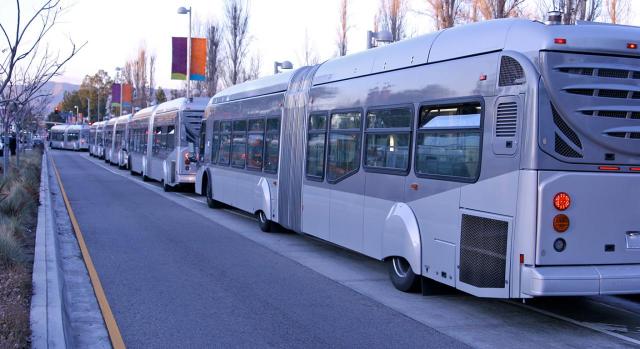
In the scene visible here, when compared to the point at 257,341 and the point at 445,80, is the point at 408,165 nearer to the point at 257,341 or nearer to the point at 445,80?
the point at 445,80

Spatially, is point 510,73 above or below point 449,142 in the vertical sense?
above

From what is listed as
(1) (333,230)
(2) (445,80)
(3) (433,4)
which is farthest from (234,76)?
(2) (445,80)

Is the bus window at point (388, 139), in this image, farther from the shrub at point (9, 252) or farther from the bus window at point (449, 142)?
the shrub at point (9, 252)

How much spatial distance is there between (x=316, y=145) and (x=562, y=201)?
601 cm

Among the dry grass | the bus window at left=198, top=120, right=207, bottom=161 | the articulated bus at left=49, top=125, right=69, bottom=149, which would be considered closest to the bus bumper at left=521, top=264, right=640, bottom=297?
the dry grass

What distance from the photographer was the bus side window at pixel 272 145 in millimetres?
14344

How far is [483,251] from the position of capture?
7.44 m

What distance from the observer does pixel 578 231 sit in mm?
6988

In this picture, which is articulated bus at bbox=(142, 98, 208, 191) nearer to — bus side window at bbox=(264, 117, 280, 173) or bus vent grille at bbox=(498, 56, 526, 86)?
bus side window at bbox=(264, 117, 280, 173)

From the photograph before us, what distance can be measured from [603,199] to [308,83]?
22.7 ft

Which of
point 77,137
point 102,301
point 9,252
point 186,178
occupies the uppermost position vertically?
point 77,137

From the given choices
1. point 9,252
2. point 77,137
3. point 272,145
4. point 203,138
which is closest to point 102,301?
point 9,252

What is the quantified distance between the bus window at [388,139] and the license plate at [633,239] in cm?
288

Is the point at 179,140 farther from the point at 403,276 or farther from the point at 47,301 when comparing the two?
the point at 47,301
